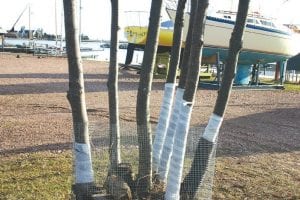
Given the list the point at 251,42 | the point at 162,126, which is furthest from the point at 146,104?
the point at 251,42

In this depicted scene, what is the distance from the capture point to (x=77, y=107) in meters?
4.88

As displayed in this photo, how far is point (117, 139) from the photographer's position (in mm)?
5758

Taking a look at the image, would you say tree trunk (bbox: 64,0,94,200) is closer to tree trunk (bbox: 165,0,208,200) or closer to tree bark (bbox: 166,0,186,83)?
tree trunk (bbox: 165,0,208,200)

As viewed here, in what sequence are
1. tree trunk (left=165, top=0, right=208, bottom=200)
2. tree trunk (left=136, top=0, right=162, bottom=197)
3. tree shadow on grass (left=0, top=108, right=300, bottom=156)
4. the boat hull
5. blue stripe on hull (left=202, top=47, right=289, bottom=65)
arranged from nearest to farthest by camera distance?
tree trunk (left=165, top=0, right=208, bottom=200)
tree trunk (left=136, top=0, right=162, bottom=197)
tree shadow on grass (left=0, top=108, right=300, bottom=156)
the boat hull
blue stripe on hull (left=202, top=47, right=289, bottom=65)

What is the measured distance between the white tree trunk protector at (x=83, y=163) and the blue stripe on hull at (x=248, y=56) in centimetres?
1901

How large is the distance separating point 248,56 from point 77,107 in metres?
20.7

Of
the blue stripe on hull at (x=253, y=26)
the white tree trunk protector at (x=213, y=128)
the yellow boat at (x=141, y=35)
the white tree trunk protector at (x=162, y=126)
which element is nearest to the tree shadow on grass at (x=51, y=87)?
the blue stripe on hull at (x=253, y=26)

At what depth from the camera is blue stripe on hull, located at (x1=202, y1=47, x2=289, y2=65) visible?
930 inches

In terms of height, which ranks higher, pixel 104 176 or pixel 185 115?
pixel 185 115

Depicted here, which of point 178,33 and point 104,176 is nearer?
point 104,176

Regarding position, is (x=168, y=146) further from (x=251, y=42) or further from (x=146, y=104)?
(x=251, y=42)

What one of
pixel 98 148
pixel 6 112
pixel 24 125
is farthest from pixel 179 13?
pixel 6 112

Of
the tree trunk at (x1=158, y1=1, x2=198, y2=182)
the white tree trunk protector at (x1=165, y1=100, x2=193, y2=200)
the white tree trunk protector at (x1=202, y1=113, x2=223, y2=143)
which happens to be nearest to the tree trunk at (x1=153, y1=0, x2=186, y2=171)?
the tree trunk at (x1=158, y1=1, x2=198, y2=182)

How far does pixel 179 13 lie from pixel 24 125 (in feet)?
18.5
